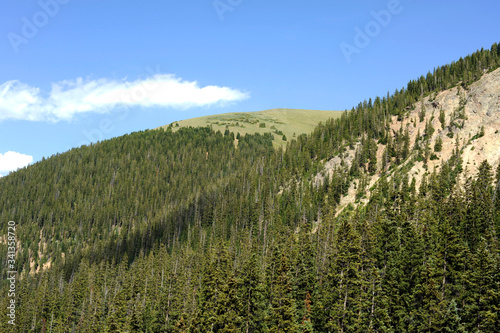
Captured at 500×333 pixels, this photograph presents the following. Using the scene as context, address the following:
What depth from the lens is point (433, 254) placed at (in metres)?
67.8

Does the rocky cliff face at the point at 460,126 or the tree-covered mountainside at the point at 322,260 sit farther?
the rocky cliff face at the point at 460,126

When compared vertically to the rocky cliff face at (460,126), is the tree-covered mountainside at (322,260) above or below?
below

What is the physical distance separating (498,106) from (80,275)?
188917 millimetres

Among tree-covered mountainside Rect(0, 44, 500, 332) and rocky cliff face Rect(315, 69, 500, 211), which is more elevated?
rocky cliff face Rect(315, 69, 500, 211)

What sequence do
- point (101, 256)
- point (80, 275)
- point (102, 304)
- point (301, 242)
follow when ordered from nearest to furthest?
1. point (301, 242)
2. point (102, 304)
3. point (80, 275)
4. point (101, 256)

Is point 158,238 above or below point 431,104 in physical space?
below

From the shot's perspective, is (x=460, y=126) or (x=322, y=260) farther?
(x=460, y=126)

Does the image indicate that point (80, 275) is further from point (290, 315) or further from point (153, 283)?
point (290, 315)

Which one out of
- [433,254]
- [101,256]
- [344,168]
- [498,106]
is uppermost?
[498,106]

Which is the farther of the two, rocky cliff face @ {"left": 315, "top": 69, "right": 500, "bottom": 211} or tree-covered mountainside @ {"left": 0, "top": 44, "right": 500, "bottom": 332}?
rocky cliff face @ {"left": 315, "top": 69, "right": 500, "bottom": 211}

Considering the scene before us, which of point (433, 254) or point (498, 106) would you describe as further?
point (498, 106)

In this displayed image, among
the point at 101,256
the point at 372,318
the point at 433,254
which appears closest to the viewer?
the point at 372,318

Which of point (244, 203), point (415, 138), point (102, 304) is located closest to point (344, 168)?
point (415, 138)

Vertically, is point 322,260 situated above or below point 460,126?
below
